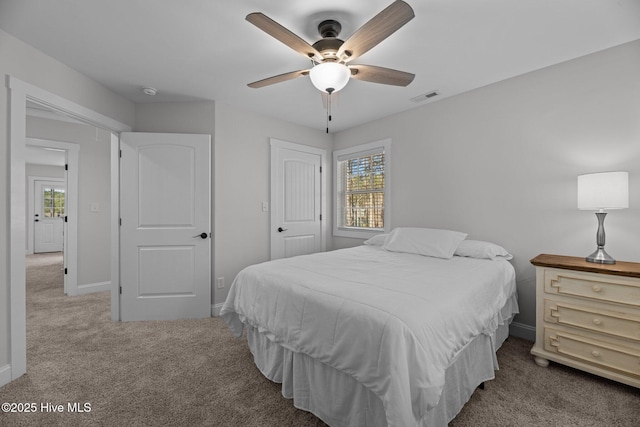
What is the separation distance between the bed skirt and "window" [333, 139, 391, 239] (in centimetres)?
219

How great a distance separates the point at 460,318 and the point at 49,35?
10.9 feet

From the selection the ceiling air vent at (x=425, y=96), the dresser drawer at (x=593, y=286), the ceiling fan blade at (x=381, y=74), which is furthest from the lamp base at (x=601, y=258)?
the ceiling air vent at (x=425, y=96)

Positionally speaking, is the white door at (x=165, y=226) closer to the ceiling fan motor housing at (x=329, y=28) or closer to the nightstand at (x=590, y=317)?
the ceiling fan motor housing at (x=329, y=28)

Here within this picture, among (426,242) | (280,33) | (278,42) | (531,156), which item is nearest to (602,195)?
(531,156)

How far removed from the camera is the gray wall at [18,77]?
6.35 ft

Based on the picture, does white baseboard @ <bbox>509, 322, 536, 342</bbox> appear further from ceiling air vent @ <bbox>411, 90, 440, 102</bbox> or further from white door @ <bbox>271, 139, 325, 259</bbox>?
white door @ <bbox>271, 139, 325, 259</bbox>

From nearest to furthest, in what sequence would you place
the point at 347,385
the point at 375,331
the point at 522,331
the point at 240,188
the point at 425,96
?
the point at 375,331, the point at 347,385, the point at 522,331, the point at 425,96, the point at 240,188

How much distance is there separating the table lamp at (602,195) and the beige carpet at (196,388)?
0.92 metres

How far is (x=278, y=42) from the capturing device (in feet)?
6.90

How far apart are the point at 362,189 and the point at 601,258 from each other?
2.70 meters

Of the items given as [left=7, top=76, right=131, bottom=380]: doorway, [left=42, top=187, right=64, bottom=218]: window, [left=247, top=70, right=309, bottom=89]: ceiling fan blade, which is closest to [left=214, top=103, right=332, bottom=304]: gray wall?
[left=247, top=70, right=309, bottom=89]: ceiling fan blade

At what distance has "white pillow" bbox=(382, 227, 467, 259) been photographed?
2.66 meters

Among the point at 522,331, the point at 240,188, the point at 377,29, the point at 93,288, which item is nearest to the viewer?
the point at 377,29

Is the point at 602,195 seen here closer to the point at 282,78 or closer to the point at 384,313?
the point at 384,313
